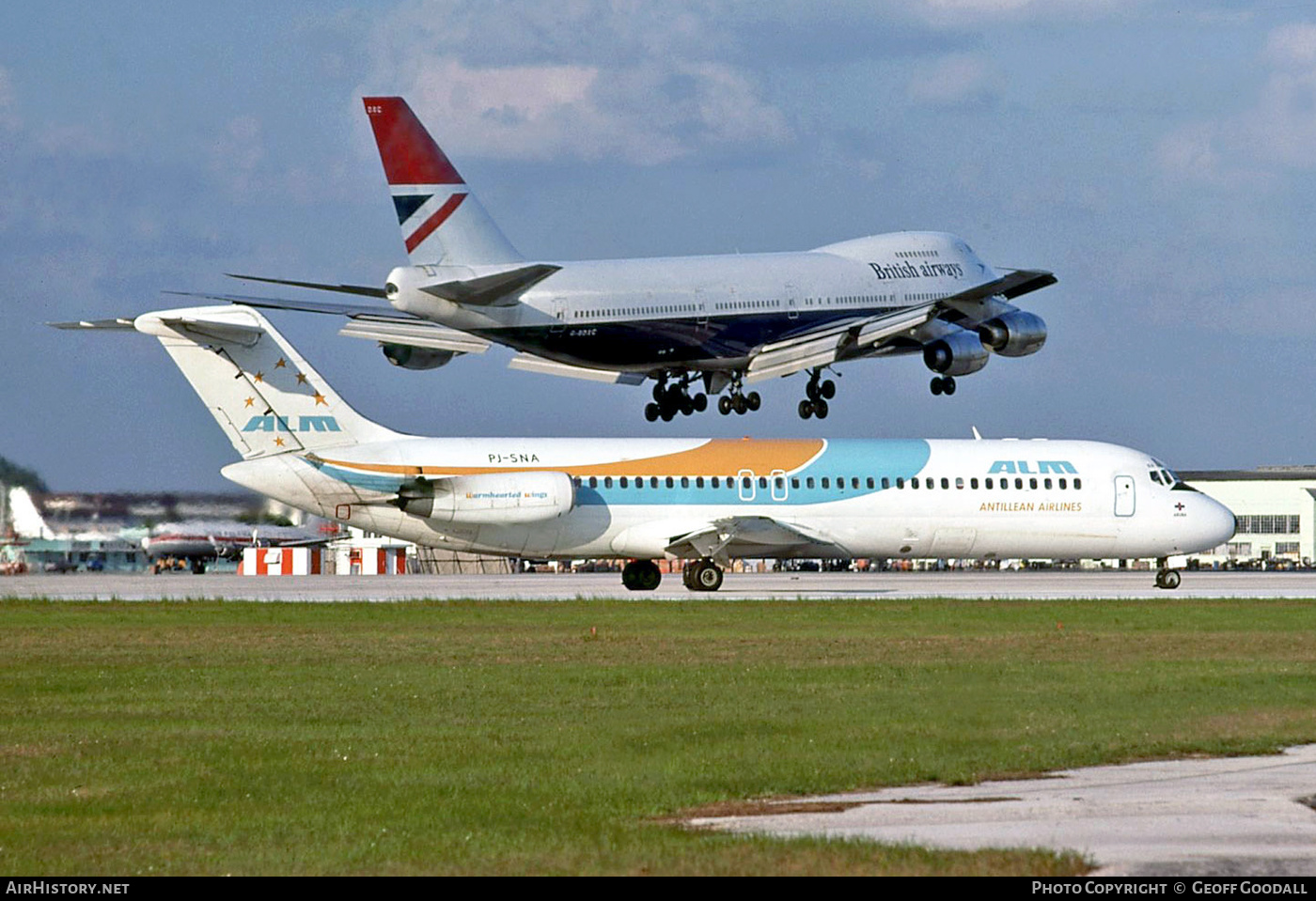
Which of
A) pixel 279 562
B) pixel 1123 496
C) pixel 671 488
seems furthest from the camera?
pixel 279 562

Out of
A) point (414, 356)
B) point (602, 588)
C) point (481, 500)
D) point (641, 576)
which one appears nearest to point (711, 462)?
point (641, 576)

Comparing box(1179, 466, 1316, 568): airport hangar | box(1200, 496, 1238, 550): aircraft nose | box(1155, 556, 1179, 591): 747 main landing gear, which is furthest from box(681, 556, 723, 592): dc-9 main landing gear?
box(1179, 466, 1316, 568): airport hangar

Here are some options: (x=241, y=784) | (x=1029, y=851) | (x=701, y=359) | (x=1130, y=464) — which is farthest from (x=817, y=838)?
(x=1130, y=464)

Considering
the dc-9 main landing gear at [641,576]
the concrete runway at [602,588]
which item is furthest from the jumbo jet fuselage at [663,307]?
the dc-9 main landing gear at [641,576]

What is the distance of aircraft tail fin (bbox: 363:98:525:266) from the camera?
100ft

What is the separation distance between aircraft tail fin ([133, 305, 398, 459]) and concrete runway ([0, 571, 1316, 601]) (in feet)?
15.8

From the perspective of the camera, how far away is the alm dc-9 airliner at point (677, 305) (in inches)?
1118

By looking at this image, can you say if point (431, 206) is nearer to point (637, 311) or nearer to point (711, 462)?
point (637, 311)

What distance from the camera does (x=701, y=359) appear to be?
97.8 ft

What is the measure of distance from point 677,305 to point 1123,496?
42.6m

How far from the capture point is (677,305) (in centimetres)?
2881

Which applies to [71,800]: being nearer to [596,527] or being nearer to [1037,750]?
[1037,750]

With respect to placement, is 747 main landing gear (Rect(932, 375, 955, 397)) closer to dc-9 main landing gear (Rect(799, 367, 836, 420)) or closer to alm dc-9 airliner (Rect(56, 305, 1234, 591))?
dc-9 main landing gear (Rect(799, 367, 836, 420))

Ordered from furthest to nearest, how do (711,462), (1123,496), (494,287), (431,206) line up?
(1123,496)
(711,462)
(431,206)
(494,287)
